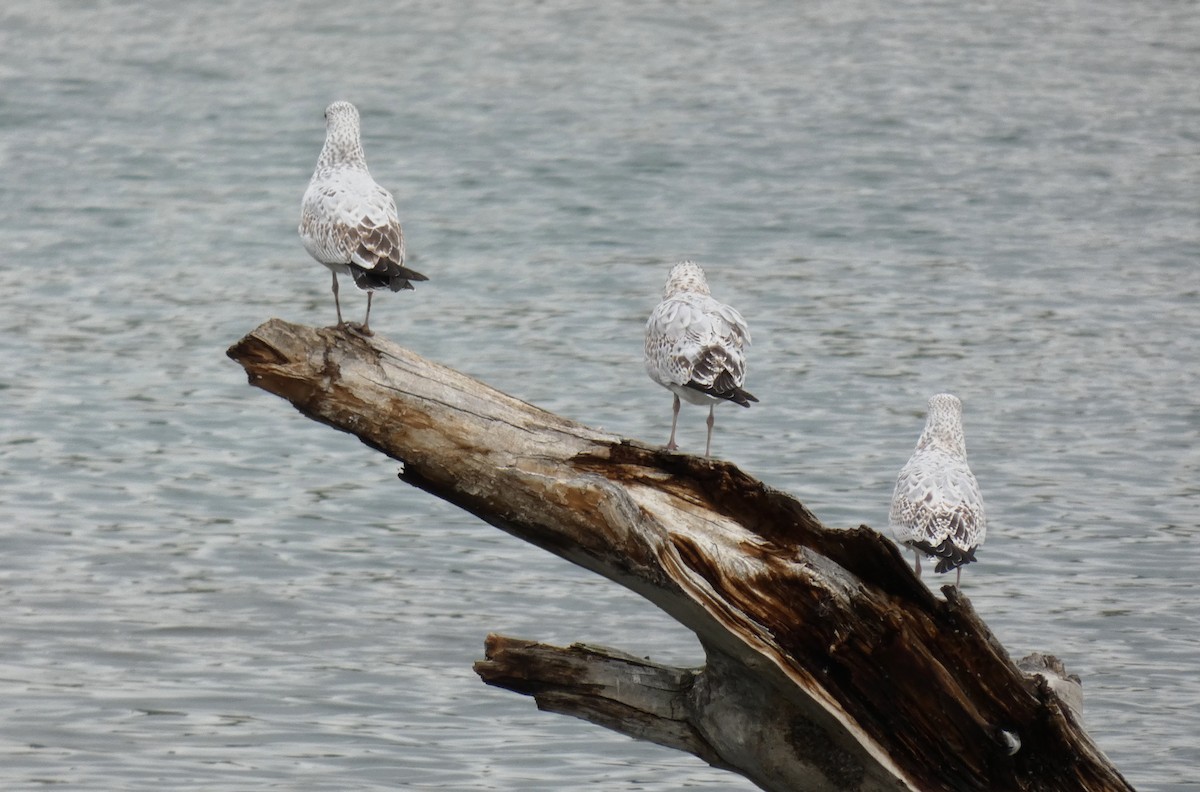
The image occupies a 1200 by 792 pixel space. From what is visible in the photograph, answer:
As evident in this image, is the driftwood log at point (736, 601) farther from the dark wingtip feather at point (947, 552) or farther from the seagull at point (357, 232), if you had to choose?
the dark wingtip feather at point (947, 552)

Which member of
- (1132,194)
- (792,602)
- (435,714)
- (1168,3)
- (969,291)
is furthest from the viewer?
(1168,3)

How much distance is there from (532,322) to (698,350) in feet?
32.2

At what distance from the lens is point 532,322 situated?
61.3 ft

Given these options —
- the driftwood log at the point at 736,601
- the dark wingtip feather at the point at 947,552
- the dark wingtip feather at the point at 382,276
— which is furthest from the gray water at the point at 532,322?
the driftwood log at the point at 736,601

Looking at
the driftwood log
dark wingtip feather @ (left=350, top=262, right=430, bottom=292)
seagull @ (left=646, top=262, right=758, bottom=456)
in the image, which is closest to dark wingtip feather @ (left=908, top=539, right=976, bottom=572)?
seagull @ (left=646, top=262, right=758, bottom=456)

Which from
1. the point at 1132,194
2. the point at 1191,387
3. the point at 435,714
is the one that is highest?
the point at 1132,194

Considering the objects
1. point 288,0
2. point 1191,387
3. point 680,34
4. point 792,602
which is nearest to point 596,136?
point 680,34

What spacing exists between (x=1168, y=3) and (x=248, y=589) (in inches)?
1090

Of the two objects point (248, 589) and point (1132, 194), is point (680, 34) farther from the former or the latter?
point (248, 589)

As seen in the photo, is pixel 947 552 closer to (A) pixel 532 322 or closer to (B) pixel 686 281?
(B) pixel 686 281

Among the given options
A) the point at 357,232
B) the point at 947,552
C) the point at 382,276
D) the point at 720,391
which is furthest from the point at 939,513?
the point at 357,232

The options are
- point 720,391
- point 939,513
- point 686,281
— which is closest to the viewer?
point 720,391

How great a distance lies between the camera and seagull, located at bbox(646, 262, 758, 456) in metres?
8.88

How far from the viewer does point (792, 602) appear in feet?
20.0
